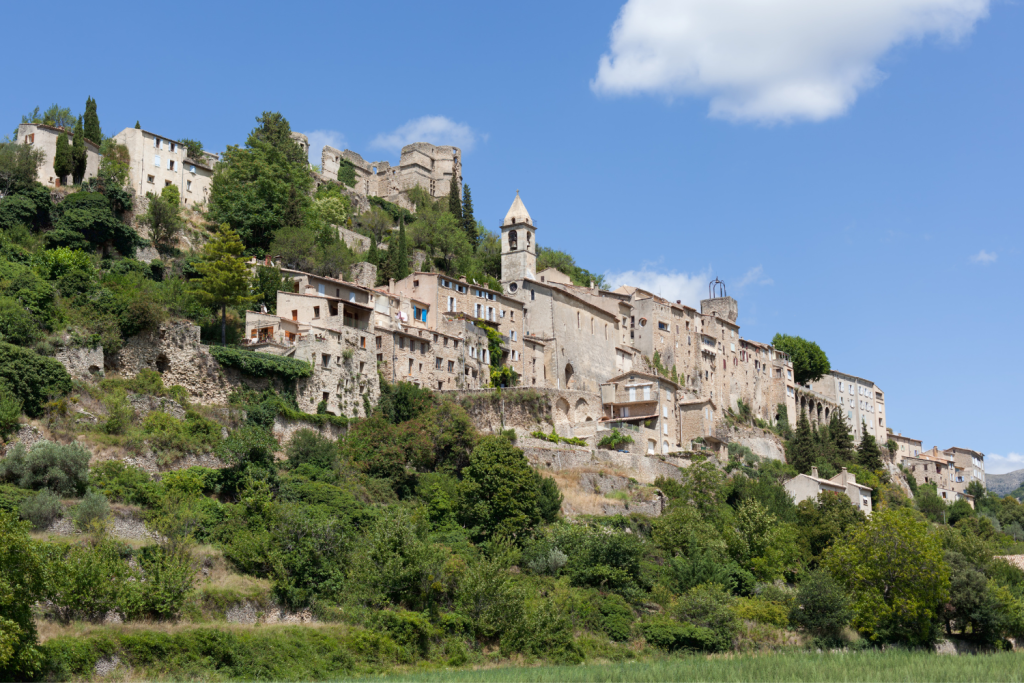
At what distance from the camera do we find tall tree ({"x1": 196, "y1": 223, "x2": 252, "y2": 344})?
178 feet

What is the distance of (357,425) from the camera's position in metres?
52.5

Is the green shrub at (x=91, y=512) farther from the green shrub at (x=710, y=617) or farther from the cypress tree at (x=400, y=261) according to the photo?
the cypress tree at (x=400, y=261)

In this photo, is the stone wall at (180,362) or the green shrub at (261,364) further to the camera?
the green shrub at (261,364)

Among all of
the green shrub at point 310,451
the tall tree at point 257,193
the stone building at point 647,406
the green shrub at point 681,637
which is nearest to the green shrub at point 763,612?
the green shrub at point 681,637

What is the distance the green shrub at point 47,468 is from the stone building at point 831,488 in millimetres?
44936

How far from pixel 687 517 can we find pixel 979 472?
74.0 meters

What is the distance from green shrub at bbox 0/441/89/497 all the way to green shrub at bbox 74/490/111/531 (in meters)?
1.14

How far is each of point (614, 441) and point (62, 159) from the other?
3987 cm

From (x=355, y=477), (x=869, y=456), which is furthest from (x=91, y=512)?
(x=869, y=456)

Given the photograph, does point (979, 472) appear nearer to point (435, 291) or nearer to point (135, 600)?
point (435, 291)

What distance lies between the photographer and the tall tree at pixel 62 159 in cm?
6506

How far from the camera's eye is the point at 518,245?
268 ft

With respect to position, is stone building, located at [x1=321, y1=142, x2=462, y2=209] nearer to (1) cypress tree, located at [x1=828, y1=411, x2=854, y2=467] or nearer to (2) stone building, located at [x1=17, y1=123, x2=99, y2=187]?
(2) stone building, located at [x1=17, y1=123, x2=99, y2=187]

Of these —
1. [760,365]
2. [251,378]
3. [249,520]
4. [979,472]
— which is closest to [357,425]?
[251,378]
